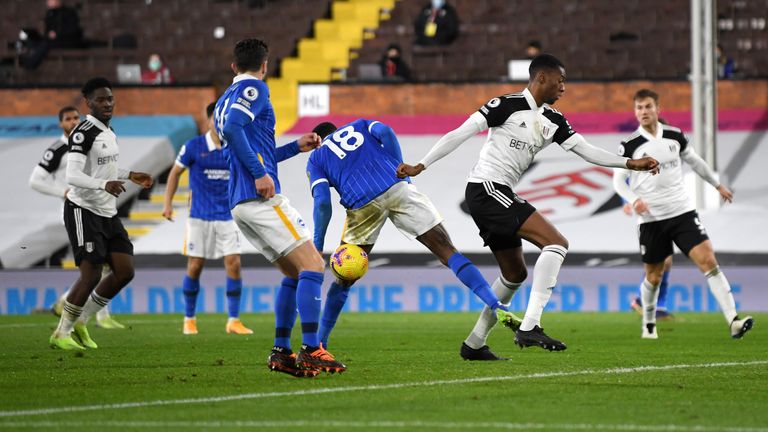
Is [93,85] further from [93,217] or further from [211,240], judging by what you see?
[211,240]

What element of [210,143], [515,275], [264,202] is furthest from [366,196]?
[210,143]

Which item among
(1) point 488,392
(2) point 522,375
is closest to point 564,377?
(2) point 522,375

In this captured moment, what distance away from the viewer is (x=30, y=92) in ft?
82.8

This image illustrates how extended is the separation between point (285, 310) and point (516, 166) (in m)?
2.03

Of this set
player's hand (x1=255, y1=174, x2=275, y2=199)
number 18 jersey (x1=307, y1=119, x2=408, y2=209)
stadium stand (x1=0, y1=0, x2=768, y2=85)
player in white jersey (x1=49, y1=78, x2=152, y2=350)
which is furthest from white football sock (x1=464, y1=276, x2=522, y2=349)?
stadium stand (x1=0, y1=0, x2=768, y2=85)

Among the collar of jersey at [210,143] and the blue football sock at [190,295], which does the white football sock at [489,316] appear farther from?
the collar of jersey at [210,143]

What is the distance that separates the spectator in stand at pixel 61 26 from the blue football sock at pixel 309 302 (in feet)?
62.4

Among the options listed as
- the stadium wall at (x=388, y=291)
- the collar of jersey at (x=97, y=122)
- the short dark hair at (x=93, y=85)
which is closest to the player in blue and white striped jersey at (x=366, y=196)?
the collar of jersey at (x=97, y=122)

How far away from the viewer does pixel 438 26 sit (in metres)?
24.6

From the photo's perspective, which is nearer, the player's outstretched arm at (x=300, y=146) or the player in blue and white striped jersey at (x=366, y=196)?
the player's outstretched arm at (x=300, y=146)

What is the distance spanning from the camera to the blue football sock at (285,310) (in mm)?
8578

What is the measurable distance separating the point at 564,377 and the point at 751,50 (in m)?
17.1

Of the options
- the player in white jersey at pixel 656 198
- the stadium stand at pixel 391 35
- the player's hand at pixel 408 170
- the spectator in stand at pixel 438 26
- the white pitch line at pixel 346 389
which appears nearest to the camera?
the white pitch line at pixel 346 389

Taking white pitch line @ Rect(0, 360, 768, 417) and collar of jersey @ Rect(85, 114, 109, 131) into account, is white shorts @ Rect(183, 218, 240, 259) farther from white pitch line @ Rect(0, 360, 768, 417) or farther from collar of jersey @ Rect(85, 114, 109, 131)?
white pitch line @ Rect(0, 360, 768, 417)
